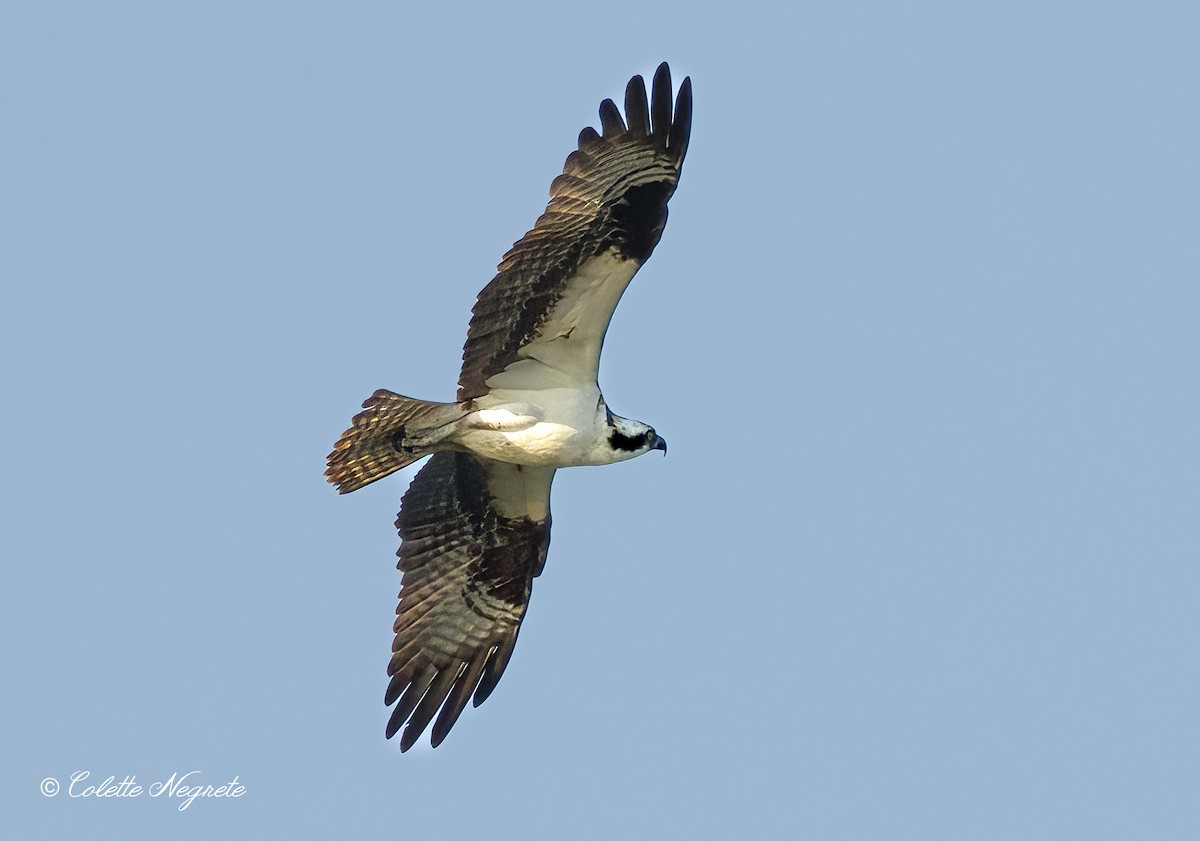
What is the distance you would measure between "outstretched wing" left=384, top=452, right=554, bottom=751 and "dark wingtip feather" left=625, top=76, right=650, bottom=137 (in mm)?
2708

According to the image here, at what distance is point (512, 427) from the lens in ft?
41.1

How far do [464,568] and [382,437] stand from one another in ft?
5.06

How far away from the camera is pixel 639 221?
465 inches

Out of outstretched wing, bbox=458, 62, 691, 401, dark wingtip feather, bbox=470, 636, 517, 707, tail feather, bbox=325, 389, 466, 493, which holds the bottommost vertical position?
dark wingtip feather, bbox=470, 636, 517, 707

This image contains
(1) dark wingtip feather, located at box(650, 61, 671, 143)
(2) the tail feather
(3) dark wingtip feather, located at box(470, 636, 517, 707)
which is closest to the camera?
(1) dark wingtip feather, located at box(650, 61, 671, 143)

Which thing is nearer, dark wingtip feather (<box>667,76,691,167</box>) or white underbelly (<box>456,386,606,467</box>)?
dark wingtip feather (<box>667,76,691,167</box>)

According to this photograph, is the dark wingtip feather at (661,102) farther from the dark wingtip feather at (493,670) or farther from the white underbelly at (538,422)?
the dark wingtip feather at (493,670)

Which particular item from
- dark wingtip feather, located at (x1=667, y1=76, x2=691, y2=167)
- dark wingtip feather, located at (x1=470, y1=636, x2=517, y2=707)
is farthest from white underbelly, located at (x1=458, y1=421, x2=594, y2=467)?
dark wingtip feather, located at (x1=667, y1=76, x2=691, y2=167)

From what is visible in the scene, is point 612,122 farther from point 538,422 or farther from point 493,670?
point 493,670

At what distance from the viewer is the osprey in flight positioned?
11.8 m

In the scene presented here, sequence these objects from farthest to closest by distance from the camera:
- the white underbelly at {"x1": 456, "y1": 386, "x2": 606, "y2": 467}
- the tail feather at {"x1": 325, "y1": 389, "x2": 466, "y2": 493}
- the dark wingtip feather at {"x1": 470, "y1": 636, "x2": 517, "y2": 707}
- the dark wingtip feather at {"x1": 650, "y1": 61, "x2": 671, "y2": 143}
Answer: the dark wingtip feather at {"x1": 470, "y1": 636, "x2": 517, "y2": 707}, the white underbelly at {"x1": 456, "y1": 386, "x2": 606, "y2": 467}, the tail feather at {"x1": 325, "y1": 389, "x2": 466, "y2": 493}, the dark wingtip feather at {"x1": 650, "y1": 61, "x2": 671, "y2": 143}

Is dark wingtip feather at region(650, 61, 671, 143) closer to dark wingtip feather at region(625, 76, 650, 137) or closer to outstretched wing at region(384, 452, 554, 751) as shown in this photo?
dark wingtip feather at region(625, 76, 650, 137)

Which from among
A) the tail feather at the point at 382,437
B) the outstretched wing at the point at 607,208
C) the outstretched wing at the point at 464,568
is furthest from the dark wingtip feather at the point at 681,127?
the outstretched wing at the point at 464,568

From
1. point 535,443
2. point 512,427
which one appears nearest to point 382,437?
point 512,427
